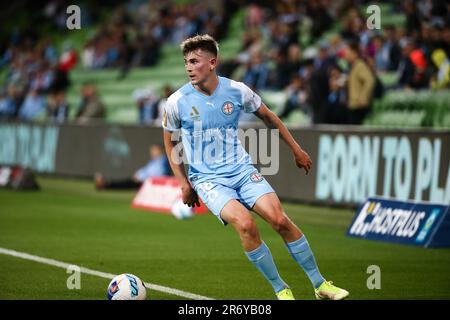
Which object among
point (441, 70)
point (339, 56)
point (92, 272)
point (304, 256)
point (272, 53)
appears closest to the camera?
point (304, 256)

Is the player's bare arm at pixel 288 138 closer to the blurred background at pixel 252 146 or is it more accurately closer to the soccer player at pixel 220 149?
the soccer player at pixel 220 149

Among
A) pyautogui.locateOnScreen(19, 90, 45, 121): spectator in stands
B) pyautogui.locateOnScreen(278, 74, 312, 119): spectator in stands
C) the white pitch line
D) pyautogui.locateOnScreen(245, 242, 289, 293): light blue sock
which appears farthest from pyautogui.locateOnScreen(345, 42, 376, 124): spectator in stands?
pyautogui.locateOnScreen(19, 90, 45, 121): spectator in stands

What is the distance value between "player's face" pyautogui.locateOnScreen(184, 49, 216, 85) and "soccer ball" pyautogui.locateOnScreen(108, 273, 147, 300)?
71.1 inches

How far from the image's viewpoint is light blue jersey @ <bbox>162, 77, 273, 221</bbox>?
27.4ft

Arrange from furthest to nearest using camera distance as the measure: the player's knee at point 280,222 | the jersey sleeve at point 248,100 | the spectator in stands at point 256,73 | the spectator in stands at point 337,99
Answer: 1. the spectator in stands at point 256,73
2. the spectator in stands at point 337,99
3. the jersey sleeve at point 248,100
4. the player's knee at point 280,222

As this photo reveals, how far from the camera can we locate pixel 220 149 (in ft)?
27.6

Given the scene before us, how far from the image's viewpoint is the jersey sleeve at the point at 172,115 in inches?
332

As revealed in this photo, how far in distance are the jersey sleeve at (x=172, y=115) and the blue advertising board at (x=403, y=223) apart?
5284mm

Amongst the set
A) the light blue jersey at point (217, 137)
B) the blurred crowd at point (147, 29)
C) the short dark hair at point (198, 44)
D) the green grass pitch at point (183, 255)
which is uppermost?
the blurred crowd at point (147, 29)

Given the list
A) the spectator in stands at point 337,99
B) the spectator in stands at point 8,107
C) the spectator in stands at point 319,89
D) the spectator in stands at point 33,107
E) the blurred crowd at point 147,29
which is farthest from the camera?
the spectator in stands at point 8,107

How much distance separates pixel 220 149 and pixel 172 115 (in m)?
0.51

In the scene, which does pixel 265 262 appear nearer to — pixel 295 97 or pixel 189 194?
pixel 189 194

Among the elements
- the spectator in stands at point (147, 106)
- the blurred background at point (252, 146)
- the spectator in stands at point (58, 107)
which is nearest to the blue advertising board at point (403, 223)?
the blurred background at point (252, 146)

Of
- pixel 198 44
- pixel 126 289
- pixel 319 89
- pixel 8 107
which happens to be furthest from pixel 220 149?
pixel 8 107
